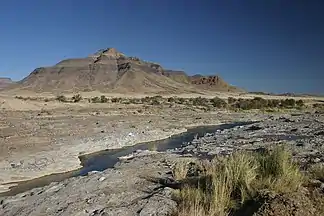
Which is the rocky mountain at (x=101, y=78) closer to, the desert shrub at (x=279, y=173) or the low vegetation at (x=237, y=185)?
the desert shrub at (x=279, y=173)

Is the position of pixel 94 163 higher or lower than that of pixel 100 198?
lower

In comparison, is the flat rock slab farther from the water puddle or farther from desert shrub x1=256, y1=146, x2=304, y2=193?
the water puddle

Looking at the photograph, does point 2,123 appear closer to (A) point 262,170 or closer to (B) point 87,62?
(A) point 262,170

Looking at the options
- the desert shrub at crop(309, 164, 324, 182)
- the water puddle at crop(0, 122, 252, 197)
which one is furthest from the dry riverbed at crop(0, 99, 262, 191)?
the desert shrub at crop(309, 164, 324, 182)

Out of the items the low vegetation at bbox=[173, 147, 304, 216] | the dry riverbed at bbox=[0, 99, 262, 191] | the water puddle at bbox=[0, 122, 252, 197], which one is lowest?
the water puddle at bbox=[0, 122, 252, 197]

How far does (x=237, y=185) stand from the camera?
9.27m

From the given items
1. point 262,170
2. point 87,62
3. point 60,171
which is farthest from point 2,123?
point 87,62

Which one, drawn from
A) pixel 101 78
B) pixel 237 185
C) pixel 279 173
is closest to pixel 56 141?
pixel 237 185

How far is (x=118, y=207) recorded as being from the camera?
966 centimetres

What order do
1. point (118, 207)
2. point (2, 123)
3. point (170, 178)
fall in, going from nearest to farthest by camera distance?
point (118, 207), point (170, 178), point (2, 123)

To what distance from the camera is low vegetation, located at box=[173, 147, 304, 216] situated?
27.4 feet

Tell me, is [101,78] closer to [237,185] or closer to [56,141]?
[56,141]

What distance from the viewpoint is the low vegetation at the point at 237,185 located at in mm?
8352

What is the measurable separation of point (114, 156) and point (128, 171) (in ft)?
28.2
